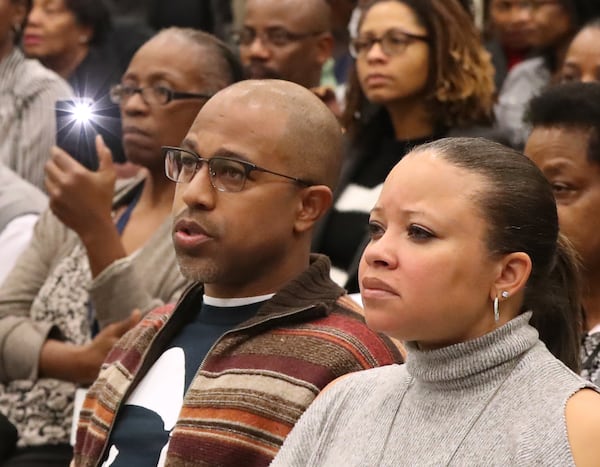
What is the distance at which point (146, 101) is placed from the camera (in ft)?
9.87

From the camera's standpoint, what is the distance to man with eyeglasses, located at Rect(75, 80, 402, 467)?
201cm

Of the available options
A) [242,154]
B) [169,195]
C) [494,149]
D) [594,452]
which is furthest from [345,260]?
[594,452]

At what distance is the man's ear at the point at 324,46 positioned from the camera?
379 centimetres

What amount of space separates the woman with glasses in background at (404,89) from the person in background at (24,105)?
1.18 meters

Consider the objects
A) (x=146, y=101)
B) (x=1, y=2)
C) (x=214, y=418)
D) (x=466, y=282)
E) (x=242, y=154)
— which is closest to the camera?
(x=466, y=282)

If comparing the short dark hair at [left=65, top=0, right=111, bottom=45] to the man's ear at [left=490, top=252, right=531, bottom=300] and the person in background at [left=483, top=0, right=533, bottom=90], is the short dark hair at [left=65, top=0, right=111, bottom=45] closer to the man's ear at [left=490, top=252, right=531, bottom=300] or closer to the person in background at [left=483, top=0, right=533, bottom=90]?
the person in background at [left=483, top=0, right=533, bottom=90]

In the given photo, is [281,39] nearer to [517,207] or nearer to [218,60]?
[218,60]

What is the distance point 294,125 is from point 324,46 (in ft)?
5.30

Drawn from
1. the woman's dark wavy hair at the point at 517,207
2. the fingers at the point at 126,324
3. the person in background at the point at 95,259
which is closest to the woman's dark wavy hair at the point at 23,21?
the person in background at the point at 95,259

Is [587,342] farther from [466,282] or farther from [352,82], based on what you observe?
[352,82]

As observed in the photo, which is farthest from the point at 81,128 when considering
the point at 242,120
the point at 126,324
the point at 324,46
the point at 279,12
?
the point at 242,120

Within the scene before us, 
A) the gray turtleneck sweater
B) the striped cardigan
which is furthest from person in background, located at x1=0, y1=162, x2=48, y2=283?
the gray turtleneck sweater

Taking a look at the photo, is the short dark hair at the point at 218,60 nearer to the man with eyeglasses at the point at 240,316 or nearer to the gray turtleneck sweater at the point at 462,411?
the man with eyeglasses at the point at 240,316

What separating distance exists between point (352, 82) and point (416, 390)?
1974mm
